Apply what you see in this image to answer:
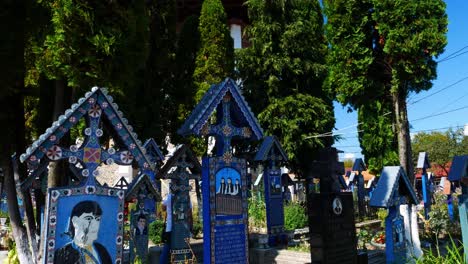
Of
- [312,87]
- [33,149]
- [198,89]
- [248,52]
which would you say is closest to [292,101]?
[312,87]

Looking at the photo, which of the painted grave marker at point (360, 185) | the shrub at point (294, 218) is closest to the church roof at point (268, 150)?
the shrub at point (294, 218)

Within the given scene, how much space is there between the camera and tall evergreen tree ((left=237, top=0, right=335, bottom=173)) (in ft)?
53.9

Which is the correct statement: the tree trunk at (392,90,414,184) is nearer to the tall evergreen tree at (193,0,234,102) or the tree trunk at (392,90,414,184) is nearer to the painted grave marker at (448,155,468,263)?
the painted grave marker at (448,155,468,263)

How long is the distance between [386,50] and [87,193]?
9198mm

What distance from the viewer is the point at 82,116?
4918 millimetres

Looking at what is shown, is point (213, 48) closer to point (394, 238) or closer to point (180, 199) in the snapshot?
point (180, 199)

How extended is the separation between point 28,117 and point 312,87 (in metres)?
11.5

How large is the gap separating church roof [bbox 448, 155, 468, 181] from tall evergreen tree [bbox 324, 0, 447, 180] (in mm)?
1287

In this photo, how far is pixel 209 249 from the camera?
6699 mm

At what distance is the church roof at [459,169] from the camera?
9664 millimetres

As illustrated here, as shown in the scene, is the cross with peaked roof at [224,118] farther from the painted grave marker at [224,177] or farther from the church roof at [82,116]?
the church roof at [82,116]

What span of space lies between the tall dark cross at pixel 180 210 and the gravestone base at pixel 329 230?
3.37 meters

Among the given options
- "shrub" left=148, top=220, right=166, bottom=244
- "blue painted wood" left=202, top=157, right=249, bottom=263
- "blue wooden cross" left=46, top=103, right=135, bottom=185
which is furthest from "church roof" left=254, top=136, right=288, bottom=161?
"blue wooden cross" left=46, top=103, right=135, bottom=185

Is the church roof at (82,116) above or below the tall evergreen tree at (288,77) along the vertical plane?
below
